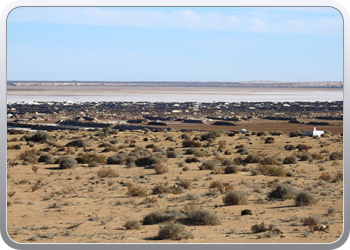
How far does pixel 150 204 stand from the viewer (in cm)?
1612

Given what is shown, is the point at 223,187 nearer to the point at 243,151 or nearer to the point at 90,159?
the point at 90,159

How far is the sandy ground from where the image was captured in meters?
11.3

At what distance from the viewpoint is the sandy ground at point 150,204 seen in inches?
443

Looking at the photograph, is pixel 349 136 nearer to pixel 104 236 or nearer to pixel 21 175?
pixel 104 236

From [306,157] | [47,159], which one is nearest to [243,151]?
[306,157]

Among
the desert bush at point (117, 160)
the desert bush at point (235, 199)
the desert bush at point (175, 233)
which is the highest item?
the desert bush at point (175, 233)

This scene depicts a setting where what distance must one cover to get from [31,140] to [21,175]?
1994cm

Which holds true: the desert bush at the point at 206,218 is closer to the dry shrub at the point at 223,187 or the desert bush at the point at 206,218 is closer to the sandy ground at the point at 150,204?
the sandy ground at the point at 150,204

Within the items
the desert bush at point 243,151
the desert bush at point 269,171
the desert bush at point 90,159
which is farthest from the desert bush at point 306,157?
the desert bush at point 90,159

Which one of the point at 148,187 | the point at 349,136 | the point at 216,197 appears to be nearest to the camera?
the point at 349,136
